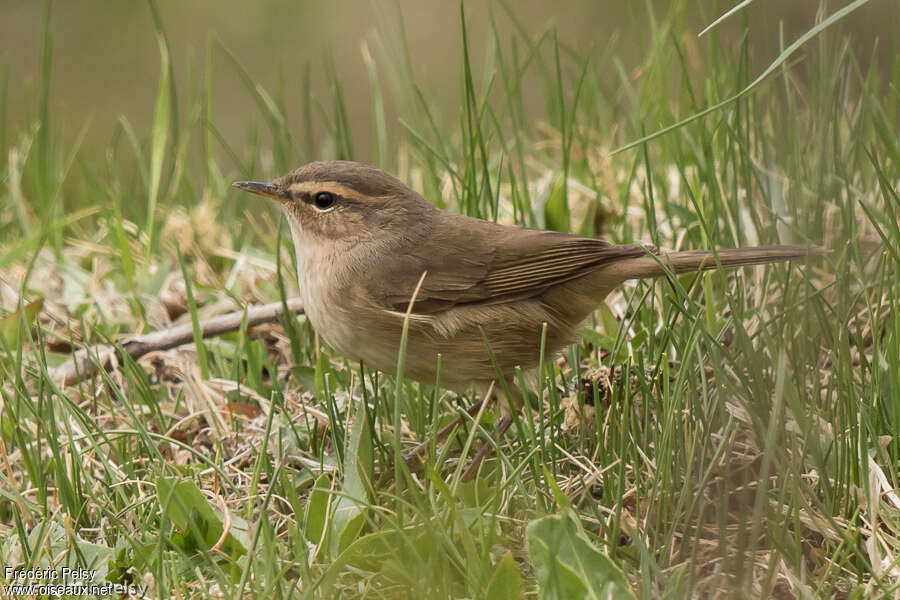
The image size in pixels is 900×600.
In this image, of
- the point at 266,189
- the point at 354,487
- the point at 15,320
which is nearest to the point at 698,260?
the point at 354,487

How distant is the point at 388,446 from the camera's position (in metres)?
4.02

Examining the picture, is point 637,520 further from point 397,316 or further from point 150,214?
point 150,214

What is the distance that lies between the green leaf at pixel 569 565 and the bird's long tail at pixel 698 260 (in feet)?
3.26

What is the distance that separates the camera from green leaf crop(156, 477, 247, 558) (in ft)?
10.8

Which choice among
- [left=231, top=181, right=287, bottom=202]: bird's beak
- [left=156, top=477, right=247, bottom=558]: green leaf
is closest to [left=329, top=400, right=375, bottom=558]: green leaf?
[left=156, top=477, right=247, bottom=558]: green leaf

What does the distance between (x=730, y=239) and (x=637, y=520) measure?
1.64 meters

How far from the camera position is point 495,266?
171 inches

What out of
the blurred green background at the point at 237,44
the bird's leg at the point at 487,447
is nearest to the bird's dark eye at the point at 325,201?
the bird's leg at the point at 487,447

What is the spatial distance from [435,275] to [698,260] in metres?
1.04

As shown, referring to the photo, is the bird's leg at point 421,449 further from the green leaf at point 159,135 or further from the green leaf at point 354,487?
the green leaf at point 159,135

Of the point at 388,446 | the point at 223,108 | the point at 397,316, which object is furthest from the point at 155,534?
the point at 223,108

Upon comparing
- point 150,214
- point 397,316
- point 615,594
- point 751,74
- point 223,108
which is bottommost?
point 615,594

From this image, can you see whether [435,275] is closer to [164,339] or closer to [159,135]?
[164,339]

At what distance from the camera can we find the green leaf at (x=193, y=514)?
10.8 feet
